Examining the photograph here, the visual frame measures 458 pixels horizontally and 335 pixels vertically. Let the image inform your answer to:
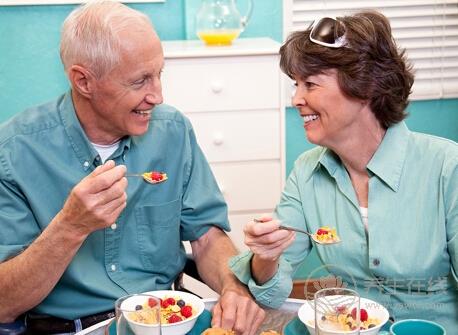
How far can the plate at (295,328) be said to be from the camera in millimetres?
1587

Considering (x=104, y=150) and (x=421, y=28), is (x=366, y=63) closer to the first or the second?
(x=104, y=150)

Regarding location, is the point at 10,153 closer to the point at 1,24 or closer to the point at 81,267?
the point at 81,267

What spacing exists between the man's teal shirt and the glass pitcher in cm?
109

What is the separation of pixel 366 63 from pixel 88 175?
0.77 m

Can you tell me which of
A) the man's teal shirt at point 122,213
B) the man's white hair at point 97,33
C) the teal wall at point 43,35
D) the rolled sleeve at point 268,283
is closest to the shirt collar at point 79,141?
the man's teal shirt at point 122,213

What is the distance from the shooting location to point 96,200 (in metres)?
1.70

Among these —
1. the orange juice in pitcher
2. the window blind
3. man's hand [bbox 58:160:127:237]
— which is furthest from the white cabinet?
man's hand [bbox 58:160:127:237]

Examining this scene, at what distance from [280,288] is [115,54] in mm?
741

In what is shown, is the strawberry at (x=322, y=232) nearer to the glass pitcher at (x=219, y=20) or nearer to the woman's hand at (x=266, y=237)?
the woman's hand at (x=266, y=237)

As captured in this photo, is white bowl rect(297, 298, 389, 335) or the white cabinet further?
the white cabinet

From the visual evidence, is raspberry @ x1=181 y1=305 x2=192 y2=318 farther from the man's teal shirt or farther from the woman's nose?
the woman's nose

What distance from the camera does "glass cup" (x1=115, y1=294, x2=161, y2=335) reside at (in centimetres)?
137

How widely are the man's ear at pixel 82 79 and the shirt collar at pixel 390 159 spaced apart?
2.16 feet

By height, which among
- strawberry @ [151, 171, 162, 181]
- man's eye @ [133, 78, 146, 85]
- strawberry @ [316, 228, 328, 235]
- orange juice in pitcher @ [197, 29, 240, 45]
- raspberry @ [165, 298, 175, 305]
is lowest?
raspberry @ [165, 298, 175, 305]
